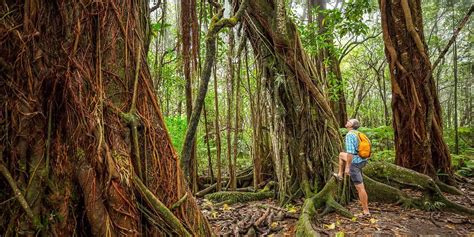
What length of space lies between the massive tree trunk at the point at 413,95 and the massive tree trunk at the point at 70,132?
4.50m

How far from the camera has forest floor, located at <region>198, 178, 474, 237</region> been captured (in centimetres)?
→ 360

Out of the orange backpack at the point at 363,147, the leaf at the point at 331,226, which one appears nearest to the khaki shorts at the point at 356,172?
the orange backpack at the point at 363,147

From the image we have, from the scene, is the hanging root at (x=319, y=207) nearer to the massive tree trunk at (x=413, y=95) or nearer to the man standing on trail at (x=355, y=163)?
the man standing on trail at (x=355, y=163)

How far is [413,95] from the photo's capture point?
17.2 feet

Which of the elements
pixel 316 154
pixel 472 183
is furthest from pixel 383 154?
pixel 316 154

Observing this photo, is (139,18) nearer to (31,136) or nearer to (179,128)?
(31,136)

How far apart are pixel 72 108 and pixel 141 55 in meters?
0.69

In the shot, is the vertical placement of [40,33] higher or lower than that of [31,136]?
higher

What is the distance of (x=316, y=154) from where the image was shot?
4910 mm

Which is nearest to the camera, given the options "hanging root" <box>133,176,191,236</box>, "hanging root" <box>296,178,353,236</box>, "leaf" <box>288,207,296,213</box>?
"hanging root" <box>133,176,191,236</box>

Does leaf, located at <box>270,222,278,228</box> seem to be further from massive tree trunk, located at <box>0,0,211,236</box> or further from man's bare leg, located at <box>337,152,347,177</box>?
massive tree trunk, located at <box>0,0,211,236</box>

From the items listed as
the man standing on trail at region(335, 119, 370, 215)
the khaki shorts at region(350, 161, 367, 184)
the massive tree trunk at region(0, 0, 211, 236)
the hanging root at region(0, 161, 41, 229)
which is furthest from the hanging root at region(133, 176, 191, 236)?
the khaki shorts at region(350, 161, 367, 184)

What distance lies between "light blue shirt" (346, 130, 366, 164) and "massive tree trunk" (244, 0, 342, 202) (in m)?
0.63

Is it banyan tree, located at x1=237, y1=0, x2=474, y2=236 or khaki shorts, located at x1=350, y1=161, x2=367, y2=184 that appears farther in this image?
banyan tree, located at x1=237, y1=0, x2=474, y2=236
